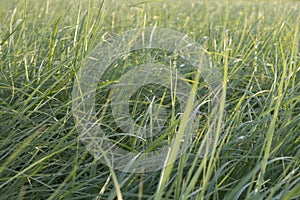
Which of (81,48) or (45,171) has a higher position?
(81,48)

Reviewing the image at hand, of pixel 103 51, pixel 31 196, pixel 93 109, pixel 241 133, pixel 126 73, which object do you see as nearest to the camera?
pixel 31 196

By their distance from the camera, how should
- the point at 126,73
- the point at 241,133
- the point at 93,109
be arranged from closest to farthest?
the point at 241,133
the point at 93,109
the point at 126,73

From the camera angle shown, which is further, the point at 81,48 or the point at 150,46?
the point at 150,46

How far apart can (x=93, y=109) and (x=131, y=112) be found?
115 mm

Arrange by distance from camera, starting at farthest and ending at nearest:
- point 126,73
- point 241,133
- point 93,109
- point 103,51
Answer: point 103,51 < point 126,73 < point 93,109 < point 241,133

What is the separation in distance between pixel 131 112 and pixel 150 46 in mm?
467

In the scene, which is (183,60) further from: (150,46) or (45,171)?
(45,171)

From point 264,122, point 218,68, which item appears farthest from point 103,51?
point 264,122

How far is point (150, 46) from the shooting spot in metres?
1.59

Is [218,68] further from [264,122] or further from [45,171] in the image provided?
[45,171]

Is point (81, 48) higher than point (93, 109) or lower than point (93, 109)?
higher

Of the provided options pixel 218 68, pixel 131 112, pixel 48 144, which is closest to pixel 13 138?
pixel 48 144

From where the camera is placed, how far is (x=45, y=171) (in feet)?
3.08

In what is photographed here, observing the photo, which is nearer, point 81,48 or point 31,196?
point 31,196
